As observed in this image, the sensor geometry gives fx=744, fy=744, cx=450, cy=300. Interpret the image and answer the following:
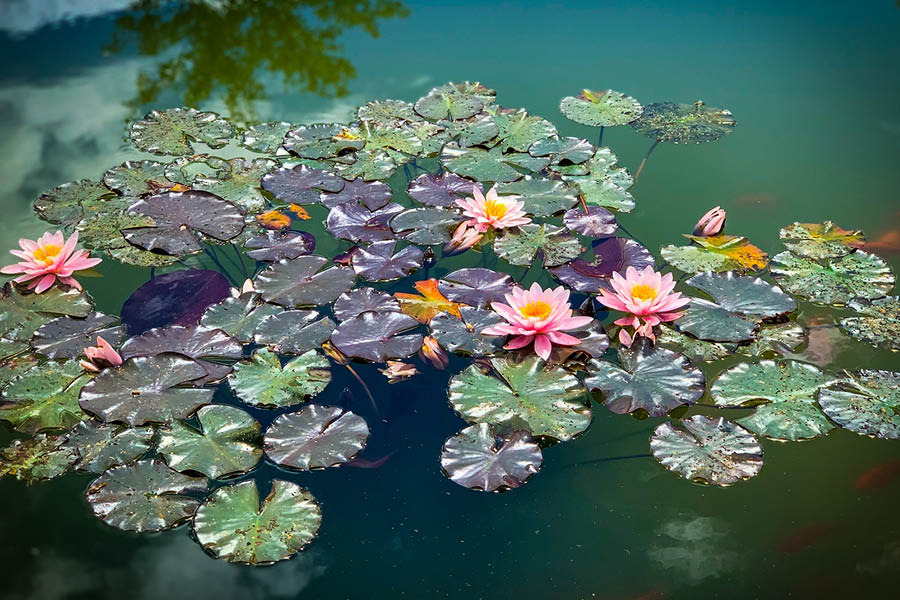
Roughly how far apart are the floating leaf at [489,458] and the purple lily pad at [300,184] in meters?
1.25

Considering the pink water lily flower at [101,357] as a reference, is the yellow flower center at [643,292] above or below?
above

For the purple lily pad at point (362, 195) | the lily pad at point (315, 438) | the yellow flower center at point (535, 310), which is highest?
the yellow flower center at point (535, 310)

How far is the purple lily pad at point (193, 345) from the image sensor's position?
2.12 meters

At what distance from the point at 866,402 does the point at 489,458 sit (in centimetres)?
105

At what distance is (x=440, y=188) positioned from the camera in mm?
2797

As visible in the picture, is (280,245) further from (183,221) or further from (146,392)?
(146,392)

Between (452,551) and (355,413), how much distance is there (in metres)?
0.49

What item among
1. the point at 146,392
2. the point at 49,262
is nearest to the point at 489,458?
the point at 146,392

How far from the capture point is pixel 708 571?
171cm

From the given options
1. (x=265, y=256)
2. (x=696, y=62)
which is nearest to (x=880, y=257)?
(x=696, y=62)

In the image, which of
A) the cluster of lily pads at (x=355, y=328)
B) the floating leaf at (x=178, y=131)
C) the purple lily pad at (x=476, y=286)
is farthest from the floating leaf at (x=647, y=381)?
the floating leaf at (x=178, y=131)

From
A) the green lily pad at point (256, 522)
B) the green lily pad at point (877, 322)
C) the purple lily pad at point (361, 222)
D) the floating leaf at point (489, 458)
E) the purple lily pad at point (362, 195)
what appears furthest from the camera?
the purple lily pad at point (362, 195)

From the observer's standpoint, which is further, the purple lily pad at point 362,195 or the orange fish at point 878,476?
Result: the purple lily pad at point 362,195

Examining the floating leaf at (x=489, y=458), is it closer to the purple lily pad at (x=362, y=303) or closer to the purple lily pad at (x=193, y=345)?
the purple lily pad at (x=362, y=303)
